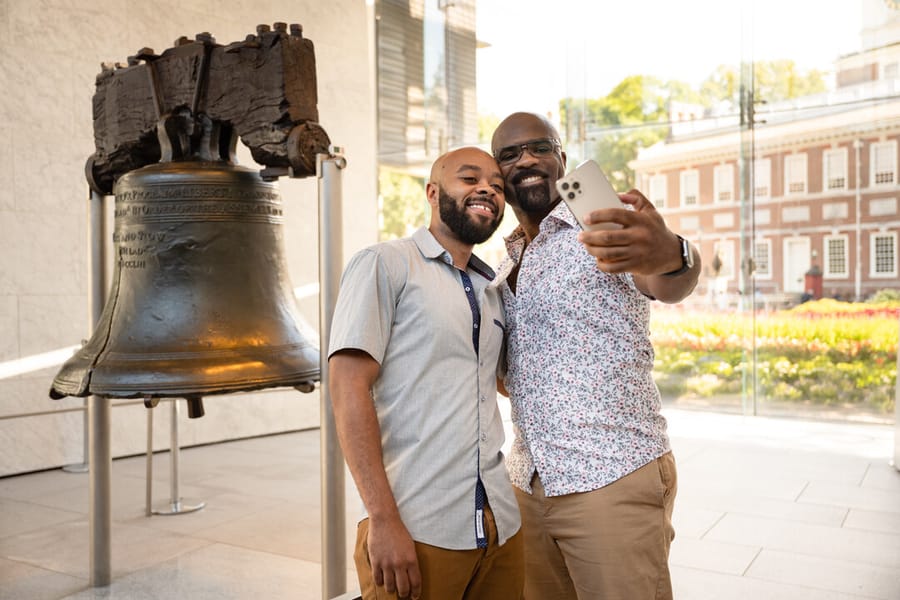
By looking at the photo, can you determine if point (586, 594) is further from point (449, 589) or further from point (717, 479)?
point (717, 479)

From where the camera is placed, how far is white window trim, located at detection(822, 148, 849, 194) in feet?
31.8

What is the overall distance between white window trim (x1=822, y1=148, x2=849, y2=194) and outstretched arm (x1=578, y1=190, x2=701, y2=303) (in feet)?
29.2

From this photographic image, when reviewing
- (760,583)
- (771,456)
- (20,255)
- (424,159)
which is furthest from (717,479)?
(424,159)

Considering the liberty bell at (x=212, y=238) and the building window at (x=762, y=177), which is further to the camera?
the building window at (x=762, y=177)

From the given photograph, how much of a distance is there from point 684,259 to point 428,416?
0.69 meters

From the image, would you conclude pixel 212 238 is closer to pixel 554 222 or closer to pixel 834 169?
pixel 554 222

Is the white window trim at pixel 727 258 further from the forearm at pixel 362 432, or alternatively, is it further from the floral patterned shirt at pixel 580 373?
the forearm at pixel 362 432

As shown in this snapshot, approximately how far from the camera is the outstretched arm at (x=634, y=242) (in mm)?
1687

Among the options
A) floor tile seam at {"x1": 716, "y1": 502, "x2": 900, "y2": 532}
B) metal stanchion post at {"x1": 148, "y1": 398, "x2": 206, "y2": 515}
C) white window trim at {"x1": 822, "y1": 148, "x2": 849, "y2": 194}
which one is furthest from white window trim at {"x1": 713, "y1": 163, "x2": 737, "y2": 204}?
metal stanchion post at {"x1": 148, "y1": 398, "x2": 206, "y2": 515}

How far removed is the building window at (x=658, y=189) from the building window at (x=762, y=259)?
135 cm

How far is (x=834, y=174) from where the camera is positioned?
9773mm

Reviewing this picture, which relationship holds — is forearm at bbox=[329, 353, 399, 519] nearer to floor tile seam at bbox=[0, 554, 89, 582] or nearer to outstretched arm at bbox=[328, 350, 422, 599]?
outstretched arm at bbox=[328, 350, 422, 599]

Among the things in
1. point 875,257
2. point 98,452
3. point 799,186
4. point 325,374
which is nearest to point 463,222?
point 325,374

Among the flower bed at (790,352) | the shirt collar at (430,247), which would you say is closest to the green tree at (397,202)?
the flower bed at (790,352)
